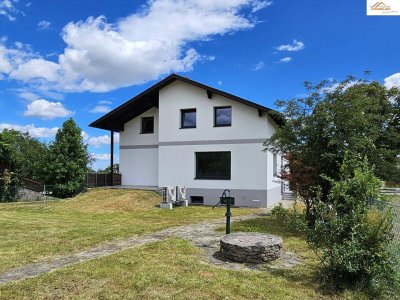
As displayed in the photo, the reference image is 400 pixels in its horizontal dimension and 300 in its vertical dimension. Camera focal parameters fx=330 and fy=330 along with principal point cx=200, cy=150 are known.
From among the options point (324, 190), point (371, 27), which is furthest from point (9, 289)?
point (371, 27)

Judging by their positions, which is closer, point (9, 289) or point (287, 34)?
point (9, 289)

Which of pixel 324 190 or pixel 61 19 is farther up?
pixel 61 19

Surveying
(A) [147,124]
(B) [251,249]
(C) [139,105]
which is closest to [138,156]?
(A) [147,124]

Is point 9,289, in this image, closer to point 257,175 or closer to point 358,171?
point 358,171

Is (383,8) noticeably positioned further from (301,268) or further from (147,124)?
(147,124)

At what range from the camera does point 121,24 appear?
1435cm

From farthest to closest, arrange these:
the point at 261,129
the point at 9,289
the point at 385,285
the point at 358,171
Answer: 1. the point at 261,129
2. the point at 358,171
3. the point at 385,285
4. the point at 9,289

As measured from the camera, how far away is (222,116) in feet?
56.8

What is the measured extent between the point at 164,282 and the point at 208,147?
1241cm

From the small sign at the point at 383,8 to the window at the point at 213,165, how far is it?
9139 mm

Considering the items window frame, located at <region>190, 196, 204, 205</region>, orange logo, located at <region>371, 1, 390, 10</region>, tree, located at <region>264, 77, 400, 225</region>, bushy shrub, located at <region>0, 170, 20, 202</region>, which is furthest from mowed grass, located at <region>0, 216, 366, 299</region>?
bushy shrub, located at <region>0, 170, 20, 202</region>

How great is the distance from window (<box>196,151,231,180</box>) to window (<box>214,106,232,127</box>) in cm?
153

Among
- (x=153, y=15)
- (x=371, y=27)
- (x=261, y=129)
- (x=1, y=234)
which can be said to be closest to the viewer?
(x=1, y=234)

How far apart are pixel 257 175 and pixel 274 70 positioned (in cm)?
510
